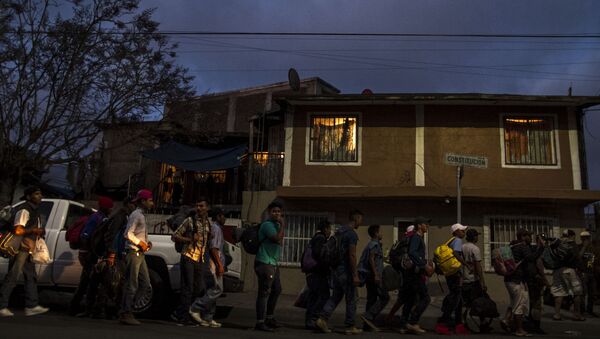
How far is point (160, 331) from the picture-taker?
628 cm

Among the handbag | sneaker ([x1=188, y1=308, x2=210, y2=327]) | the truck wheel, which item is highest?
the handbag

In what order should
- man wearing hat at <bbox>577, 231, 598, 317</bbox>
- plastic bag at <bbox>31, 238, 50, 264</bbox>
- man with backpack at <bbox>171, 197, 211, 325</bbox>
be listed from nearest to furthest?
man with backpack at <bbox>171, 197, 211, 325</bbox>, plastic bag at <bbox>31, 238, 50, 264</bbox>, man wearing hat at <bbox>577, 231, 598, 317</bbox>

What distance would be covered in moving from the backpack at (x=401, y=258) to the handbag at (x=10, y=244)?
202 inches

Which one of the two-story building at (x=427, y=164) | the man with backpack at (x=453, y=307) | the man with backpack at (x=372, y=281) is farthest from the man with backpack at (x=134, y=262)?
the two-story building at (x=427, y=164)

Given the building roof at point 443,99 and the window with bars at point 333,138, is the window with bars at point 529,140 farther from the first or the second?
the window with bars at point 333,138

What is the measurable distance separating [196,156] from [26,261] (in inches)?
355

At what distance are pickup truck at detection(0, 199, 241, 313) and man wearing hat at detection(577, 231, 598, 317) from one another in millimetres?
6648

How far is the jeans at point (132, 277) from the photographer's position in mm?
6578

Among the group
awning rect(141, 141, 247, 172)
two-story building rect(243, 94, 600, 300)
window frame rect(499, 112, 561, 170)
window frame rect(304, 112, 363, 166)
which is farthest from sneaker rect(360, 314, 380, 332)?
awning rect(141, 141, 247, 172)

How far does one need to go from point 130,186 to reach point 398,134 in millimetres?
10310

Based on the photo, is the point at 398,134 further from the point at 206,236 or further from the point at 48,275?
the point at 48,275

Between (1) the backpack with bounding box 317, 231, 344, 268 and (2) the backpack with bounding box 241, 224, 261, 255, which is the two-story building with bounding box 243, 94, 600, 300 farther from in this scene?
(2) the backpack with bounding box 241, 224, 261, 255

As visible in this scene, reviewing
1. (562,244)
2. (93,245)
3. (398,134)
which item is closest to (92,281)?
(93,245)

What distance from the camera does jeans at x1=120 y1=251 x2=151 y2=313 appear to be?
658 cm
